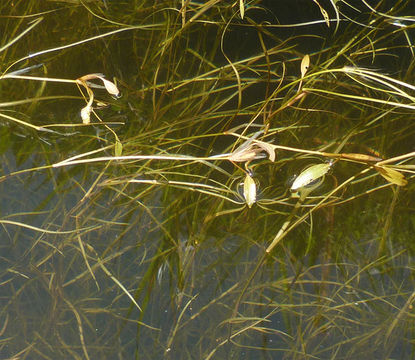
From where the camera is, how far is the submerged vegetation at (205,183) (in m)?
1.67

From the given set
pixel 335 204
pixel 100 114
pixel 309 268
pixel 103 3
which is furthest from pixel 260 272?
pixel 103 3

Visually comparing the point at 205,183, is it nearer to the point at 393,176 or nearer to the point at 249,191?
the point at 249,191

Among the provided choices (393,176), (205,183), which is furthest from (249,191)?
(393,176)

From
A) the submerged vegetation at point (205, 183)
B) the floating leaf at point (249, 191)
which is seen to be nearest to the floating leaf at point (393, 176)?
the submerged vegetation at point (205, 183)

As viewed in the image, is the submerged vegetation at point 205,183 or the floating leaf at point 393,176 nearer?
the floating leaf at point 393,176

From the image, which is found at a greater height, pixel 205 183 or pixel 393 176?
pixel 393 176

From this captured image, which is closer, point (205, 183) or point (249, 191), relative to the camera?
point (249, 191)

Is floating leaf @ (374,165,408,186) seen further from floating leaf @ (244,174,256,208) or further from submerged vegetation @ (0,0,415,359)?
floating leaf @ (244,174,256,208)

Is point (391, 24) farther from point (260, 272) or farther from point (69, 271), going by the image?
point (69, 271)

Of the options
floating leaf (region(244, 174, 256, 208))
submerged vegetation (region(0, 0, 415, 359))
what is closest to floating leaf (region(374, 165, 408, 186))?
submerged vegetation (region(0, 0, 415, 359))

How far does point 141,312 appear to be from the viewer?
5.47ft

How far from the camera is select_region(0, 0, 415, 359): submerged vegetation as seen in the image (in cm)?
167

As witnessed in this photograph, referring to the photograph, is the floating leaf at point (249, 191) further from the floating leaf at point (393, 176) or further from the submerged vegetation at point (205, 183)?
the floating leaf at point (393, 176)

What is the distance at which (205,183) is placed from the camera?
5.74ft
